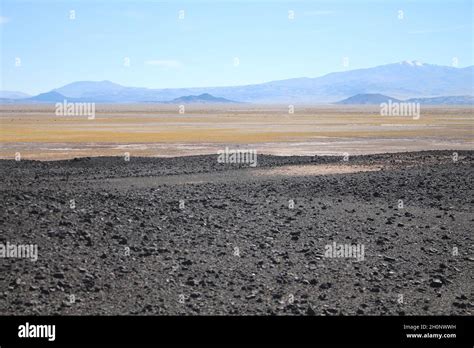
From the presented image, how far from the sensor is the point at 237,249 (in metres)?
13.0

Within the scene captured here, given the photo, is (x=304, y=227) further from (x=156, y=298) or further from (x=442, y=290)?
(x=156, y=298)

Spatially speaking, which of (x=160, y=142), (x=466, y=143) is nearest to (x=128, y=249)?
(x=160, y=142)

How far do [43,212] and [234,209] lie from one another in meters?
4.97

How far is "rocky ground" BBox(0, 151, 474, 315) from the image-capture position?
10.4 meters

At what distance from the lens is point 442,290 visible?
1173 cm

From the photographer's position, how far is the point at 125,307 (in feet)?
32.5

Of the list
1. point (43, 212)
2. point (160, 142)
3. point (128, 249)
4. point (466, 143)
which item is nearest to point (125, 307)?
point (128, 249)

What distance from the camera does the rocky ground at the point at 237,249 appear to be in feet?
34.1

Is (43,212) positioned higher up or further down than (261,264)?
higher up
